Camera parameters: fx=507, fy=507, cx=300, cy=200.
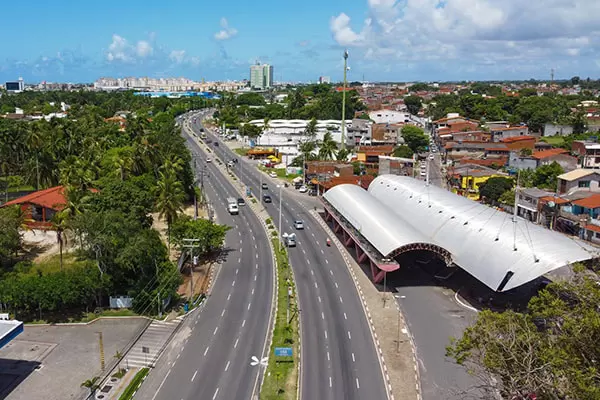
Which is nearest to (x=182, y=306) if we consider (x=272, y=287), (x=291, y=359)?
(x=272, y=287)

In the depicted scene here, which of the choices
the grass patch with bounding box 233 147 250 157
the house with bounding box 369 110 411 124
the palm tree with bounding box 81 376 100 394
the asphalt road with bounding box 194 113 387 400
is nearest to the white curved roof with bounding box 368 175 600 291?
the asphalt road with bounding box 194 113 387 400

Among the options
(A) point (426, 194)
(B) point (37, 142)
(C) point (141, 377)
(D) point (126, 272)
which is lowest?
(C) point (141, 377)

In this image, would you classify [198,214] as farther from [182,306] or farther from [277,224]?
[182,306]

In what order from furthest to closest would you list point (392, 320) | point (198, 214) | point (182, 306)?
1. point (198, 214)
2. point (182, 306)
3. point (392, 320)

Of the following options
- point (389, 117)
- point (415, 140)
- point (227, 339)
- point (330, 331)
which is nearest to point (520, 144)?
point (415, 140)

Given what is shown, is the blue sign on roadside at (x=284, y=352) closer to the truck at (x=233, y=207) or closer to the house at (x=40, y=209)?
the house at (x=40, y=209)

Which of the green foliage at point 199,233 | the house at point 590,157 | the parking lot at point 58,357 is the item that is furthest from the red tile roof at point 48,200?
the house at point 590,157

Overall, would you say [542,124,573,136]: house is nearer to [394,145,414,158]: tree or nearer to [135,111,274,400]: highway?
[394,145,414,158]: tree
